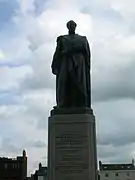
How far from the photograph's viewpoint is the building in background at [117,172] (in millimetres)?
132500

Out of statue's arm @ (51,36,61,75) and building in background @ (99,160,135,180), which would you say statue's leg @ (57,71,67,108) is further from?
building in background @ (99,160,135,180)

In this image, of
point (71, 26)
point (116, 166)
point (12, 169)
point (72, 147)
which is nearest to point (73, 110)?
point (72, 147)

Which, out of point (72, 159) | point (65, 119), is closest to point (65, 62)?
point (65, 119)

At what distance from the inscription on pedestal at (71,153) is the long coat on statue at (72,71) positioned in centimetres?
134

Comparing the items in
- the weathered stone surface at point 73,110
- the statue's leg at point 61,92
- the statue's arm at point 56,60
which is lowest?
the weathered stone surface at point 73,110

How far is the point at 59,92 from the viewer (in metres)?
17.1

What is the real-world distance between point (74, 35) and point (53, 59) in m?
1.19

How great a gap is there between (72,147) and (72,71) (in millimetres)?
2905

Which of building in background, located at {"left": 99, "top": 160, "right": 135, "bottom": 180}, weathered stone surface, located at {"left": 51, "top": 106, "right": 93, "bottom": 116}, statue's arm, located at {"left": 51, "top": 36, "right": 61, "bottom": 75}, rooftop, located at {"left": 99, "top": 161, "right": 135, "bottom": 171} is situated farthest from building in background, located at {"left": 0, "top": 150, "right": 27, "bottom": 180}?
weathered stone surface, located at {"left": 51, "top": 106, "right": 93, "bottom": 116}

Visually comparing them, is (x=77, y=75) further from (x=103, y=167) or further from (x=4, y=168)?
(x=103, y=167)

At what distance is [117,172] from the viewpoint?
13650 cm

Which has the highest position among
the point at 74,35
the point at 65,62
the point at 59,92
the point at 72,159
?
the point at 74,35

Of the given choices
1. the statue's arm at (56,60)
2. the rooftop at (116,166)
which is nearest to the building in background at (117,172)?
the rooftop at (116,166)

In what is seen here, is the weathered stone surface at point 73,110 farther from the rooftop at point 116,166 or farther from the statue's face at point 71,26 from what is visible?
the rooftop at point 116,166
